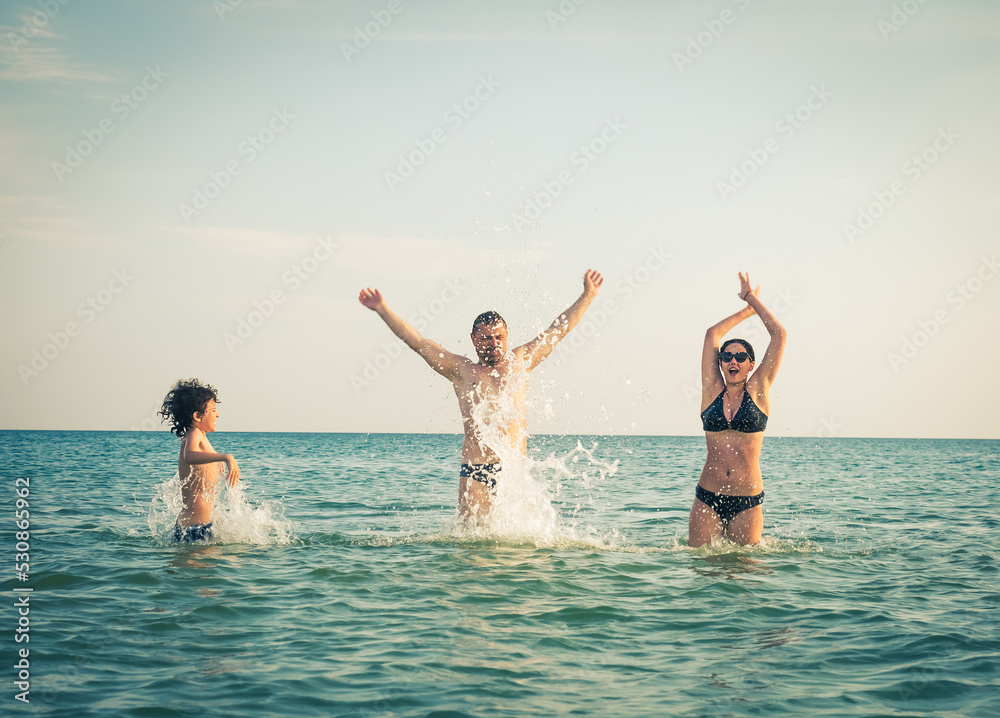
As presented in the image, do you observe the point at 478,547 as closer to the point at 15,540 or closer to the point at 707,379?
the point at 707,379

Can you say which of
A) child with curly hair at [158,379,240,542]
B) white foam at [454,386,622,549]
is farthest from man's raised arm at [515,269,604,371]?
child with curly hair at [158,379,240,542]

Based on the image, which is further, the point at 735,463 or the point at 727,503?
the point at 727,503

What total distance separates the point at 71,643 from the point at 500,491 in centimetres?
387

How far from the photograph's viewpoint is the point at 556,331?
7.31m

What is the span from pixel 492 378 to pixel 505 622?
2478 mm

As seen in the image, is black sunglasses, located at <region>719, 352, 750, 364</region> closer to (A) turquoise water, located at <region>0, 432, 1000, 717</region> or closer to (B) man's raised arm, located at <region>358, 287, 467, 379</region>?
(A) turquoise water, located at <region>0, 432, 1000, 717</region>

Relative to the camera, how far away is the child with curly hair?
809 cm

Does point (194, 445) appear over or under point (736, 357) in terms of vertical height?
under

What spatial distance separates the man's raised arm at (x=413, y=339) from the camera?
714cm

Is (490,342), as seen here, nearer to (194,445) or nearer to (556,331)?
(556,331)

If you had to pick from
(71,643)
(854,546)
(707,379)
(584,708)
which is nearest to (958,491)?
(854,546)

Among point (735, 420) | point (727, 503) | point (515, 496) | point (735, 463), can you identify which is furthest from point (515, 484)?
point (735, 420)

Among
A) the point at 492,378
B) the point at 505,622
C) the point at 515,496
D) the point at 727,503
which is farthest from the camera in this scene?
the point at 515,496

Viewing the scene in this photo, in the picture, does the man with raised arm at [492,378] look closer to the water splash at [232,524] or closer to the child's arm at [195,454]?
the child's arm at [195,454]
